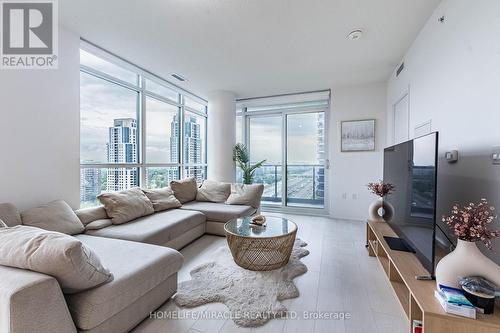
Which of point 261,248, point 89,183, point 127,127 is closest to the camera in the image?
point 261,248

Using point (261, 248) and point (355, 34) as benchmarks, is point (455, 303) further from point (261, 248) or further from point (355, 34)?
point (355, 34)

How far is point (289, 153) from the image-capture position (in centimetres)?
526

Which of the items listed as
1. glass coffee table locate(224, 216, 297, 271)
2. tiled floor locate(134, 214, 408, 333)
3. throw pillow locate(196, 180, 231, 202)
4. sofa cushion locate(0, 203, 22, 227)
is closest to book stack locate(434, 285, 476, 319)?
tiled floor locate(134, 214, 408, 333)

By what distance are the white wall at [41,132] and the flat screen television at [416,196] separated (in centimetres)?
350

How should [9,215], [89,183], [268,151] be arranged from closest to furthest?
[9,215]
[89,183]
[268,151]

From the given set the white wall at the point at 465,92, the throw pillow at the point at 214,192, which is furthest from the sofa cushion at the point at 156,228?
the white wall at the point at 465,92

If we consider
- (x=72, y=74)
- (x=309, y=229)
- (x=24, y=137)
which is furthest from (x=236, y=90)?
(x=24, y=137)

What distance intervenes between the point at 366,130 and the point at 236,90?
2.74 meters

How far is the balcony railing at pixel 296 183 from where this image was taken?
5094mm

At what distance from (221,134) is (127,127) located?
1877 mm

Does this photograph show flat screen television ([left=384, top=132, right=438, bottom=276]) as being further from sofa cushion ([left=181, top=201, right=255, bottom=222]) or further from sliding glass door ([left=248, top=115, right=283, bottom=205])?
sliding glass door ([left=248, top=115, right=283, bottom=205])

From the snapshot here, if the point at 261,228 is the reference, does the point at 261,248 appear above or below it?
below

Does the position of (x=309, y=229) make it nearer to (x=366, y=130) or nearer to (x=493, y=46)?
(x=366, y=130)

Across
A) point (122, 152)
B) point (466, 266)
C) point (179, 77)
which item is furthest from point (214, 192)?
point (466, 266)
